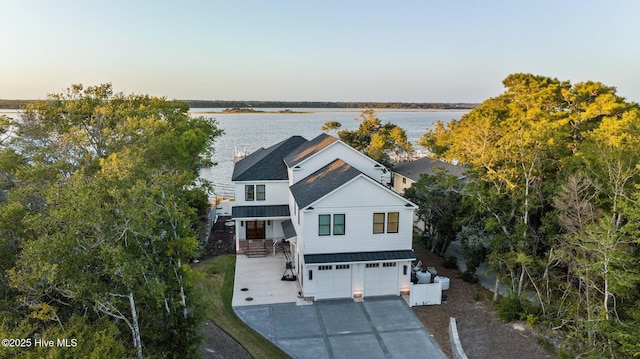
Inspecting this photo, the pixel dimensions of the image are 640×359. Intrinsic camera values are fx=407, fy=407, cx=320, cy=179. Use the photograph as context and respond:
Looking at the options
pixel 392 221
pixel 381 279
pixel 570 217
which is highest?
pixel 570 217

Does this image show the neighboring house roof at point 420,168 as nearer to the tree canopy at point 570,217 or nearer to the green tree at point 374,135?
the green tree at point 374,135

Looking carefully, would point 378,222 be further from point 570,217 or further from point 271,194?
point 271,194

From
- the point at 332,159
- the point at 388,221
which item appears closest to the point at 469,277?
the point at 388,221

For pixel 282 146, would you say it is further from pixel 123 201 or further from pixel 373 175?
pixel 123 201

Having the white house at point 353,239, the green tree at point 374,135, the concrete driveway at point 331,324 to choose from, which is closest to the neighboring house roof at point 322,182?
the white house at point 353,239

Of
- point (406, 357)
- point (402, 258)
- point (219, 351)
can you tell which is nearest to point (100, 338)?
point (219, 351)
